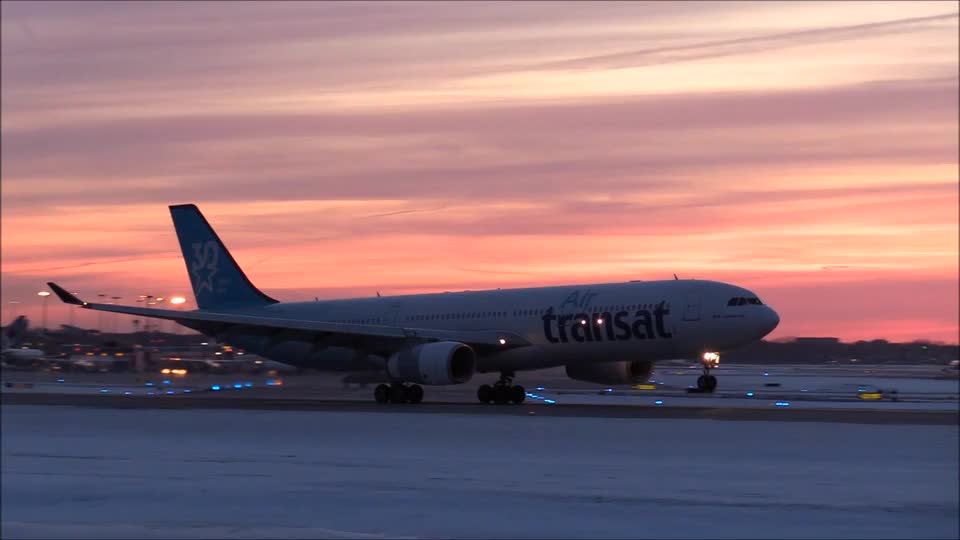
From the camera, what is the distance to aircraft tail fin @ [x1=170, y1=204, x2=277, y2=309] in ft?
169

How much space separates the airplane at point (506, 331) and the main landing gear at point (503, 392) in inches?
1.3

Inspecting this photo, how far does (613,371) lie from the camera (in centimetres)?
4269

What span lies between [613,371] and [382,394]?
7.87m

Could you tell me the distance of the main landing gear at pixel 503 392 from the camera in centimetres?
4188

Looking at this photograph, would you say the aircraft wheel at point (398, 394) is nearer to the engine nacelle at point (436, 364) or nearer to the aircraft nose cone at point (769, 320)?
the engine nacelle at point (436, 364)

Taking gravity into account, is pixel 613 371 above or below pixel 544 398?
above

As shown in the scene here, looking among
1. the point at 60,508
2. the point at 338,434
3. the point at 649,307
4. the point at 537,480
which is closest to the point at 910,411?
the point at 649,307

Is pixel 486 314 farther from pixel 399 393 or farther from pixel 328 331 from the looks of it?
pixel 328 331

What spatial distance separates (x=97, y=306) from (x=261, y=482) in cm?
2856

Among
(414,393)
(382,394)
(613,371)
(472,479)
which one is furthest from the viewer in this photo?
(613,371)

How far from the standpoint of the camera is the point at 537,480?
17.4 m

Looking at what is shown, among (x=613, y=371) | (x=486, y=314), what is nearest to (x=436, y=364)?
(x=486, y=314)

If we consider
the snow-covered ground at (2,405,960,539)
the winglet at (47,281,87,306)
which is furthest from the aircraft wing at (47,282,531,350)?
the snow-covered ground at (2,405,960,539)

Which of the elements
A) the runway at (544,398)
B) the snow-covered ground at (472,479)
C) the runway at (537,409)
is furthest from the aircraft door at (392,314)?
the snow-covered ground at (472,479)
